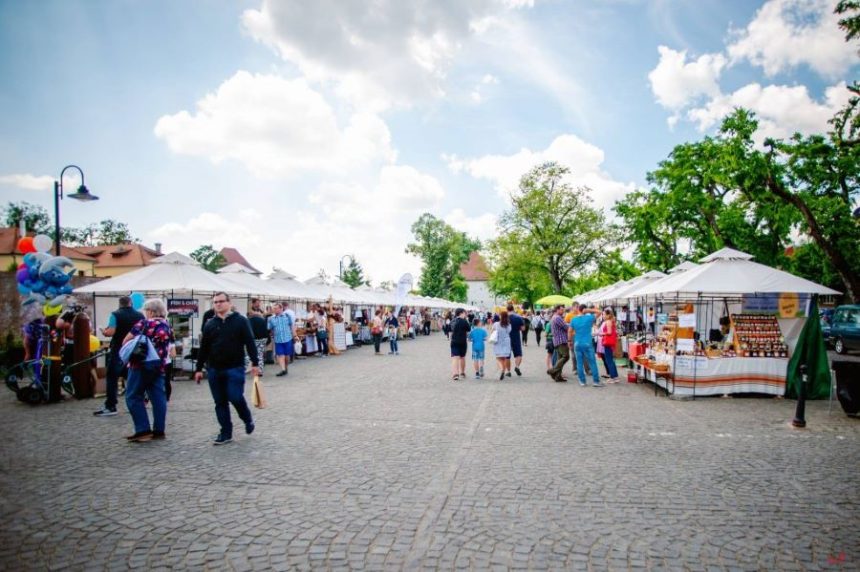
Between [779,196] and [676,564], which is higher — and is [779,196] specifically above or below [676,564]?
above

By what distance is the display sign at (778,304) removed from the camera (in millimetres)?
10961

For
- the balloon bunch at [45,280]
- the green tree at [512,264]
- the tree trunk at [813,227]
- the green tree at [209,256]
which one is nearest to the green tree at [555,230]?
the green tree at [512,264]

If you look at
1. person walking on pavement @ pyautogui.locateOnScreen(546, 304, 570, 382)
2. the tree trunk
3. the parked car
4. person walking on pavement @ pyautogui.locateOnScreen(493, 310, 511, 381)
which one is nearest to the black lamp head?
person walking on pavement @ pyautogui.locateOnScreen(493, 310, 511, 381)

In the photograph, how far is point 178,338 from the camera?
1452cm

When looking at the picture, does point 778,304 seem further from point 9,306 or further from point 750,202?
point 9,306

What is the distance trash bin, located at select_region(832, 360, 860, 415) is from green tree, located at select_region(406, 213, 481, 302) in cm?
6870

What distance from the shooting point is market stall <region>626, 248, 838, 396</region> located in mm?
10195

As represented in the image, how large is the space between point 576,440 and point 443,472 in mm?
2221

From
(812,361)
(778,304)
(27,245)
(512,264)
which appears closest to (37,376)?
(27,245)

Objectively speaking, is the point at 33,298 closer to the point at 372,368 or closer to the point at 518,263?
the point at 372,368

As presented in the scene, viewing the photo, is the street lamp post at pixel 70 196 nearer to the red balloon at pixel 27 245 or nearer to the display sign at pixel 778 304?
the red balloon at pixel 27 245

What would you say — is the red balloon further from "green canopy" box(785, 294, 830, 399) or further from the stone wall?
"green canopy" box(785, 294, 830, 399)

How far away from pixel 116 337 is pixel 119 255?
65182 millimetres

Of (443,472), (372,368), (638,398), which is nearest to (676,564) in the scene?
(443,472)
